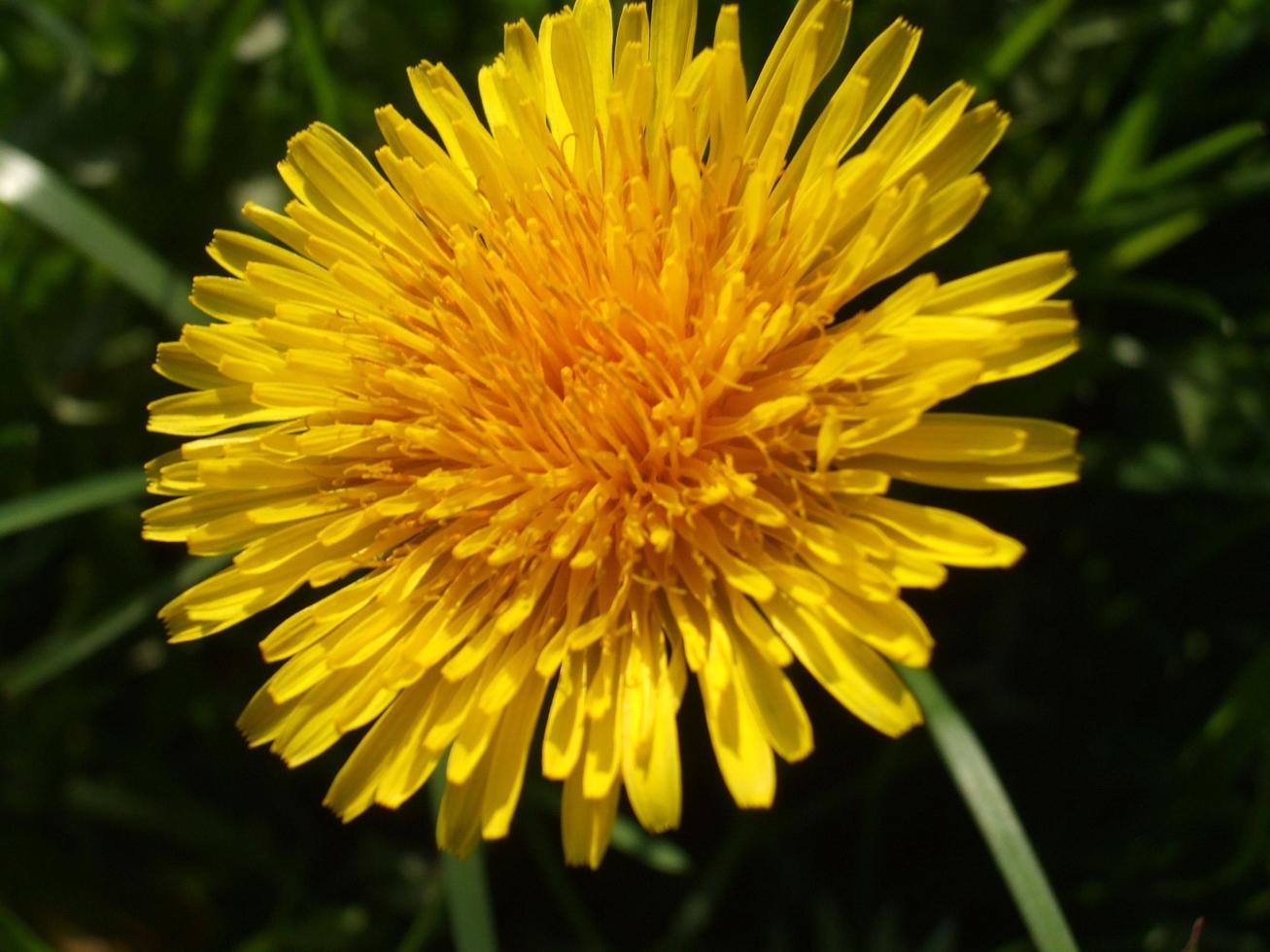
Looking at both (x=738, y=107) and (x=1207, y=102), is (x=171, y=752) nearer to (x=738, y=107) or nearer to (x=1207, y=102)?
(x=738, y=107)

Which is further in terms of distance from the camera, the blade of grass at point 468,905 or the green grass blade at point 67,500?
the green grass blade at point 67,500

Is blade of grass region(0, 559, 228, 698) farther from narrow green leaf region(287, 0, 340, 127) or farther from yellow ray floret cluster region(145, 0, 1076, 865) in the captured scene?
narrow green leaf region(287, 0, 340, 127)

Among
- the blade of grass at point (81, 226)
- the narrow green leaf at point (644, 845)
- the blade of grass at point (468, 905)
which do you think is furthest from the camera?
the blade of grass at point (81, 226)

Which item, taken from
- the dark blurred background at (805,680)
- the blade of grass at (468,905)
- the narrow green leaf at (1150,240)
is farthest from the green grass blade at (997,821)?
the narrow green leaf at (1150,240)

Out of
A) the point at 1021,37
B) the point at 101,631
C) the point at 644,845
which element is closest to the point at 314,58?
the point at 101,631

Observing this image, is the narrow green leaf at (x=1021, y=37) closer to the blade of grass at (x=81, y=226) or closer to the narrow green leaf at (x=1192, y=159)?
the narrow green leaf at (x=1192, y=159)

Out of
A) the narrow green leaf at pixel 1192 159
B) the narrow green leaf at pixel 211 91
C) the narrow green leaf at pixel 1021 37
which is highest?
the narrow green leaf at pixel 211 91

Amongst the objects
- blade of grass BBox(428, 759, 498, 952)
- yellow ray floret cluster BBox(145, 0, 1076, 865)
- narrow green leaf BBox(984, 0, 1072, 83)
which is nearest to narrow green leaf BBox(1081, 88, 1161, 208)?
narrow green leaf BBox(984, 0, 1072, 83)

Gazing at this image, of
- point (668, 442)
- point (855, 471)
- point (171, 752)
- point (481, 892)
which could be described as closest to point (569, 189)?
point (668, 442)
